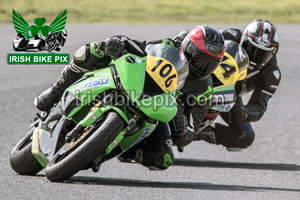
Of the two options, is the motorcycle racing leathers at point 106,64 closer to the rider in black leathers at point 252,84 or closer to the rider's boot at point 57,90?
the rider's boot at point 57,90

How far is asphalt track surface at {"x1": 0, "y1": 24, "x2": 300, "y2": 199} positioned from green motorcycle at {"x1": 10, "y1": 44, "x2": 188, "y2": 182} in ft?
0.88

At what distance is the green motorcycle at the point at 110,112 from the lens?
5.39 meters

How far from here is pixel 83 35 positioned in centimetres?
1773

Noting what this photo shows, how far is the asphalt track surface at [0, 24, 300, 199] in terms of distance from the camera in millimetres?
5660

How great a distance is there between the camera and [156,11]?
2514cm

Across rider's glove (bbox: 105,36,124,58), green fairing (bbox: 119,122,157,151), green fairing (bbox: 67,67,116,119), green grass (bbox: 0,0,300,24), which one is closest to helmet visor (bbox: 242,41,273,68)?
rider's glove (bbox: 105,36,124,58)

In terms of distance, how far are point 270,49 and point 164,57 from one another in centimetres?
314

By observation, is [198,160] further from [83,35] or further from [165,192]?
[83,35]

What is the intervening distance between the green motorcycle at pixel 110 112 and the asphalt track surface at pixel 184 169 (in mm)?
267

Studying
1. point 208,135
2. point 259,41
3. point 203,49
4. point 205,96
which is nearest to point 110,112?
point 203,49

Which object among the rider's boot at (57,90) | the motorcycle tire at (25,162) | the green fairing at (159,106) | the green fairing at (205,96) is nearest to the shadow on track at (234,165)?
the green fairing at (205,96)

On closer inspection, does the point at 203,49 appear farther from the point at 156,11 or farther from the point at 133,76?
the point at 156,11

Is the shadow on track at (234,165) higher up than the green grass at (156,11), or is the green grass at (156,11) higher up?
the shadow on track at (234,165)

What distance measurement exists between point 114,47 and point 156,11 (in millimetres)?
19305
